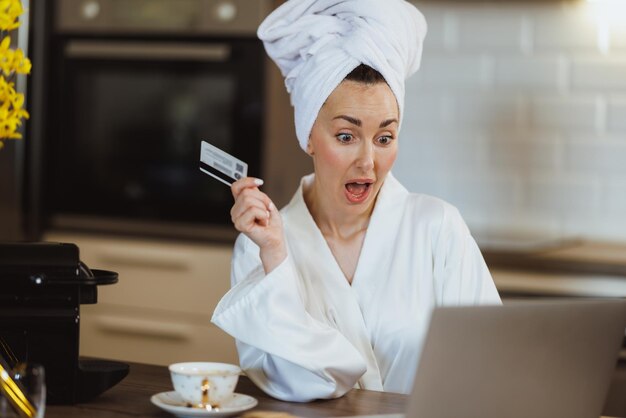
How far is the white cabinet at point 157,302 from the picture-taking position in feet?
A: 10.8

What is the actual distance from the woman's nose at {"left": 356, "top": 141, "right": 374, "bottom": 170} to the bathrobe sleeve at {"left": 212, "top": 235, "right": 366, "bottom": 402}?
0.84 ft

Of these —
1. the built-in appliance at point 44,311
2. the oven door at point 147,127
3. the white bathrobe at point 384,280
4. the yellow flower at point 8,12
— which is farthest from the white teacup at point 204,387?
the oven door at point 147,127

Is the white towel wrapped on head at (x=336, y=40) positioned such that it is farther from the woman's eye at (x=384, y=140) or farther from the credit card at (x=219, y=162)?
the credit card at (x=219, y=162)

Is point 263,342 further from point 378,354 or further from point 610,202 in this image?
point 610,202

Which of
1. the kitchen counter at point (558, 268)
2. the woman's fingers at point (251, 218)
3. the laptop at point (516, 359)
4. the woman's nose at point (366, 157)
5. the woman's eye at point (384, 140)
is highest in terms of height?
the woman's eye at point (384, 140)

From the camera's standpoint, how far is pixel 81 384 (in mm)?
1486

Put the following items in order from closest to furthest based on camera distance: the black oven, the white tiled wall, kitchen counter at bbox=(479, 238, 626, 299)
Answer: kitchen counter at bbox=(479, 238, 626, 299) < the white tiled wall < the black oven

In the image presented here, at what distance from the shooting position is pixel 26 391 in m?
1.21

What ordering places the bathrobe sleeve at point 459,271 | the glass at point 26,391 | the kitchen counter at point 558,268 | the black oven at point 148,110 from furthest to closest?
the black oven at point 148,110 → the kitchen counter at point 558,268 → the bathrobe sleeve at point 459,271 → the glass at point 26,391

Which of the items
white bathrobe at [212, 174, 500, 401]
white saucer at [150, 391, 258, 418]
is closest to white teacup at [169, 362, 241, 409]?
white saucer at [150, 391, 258, 418]

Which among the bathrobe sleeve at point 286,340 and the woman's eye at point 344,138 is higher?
the woman's eye at point 344,138

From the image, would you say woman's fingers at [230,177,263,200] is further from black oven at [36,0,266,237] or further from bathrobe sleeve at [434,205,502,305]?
black oven at [36,0,266,237]

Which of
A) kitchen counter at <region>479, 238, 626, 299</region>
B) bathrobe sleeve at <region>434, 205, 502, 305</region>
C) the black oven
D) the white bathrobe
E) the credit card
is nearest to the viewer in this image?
the credit card

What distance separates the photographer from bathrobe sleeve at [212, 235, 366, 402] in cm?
158
